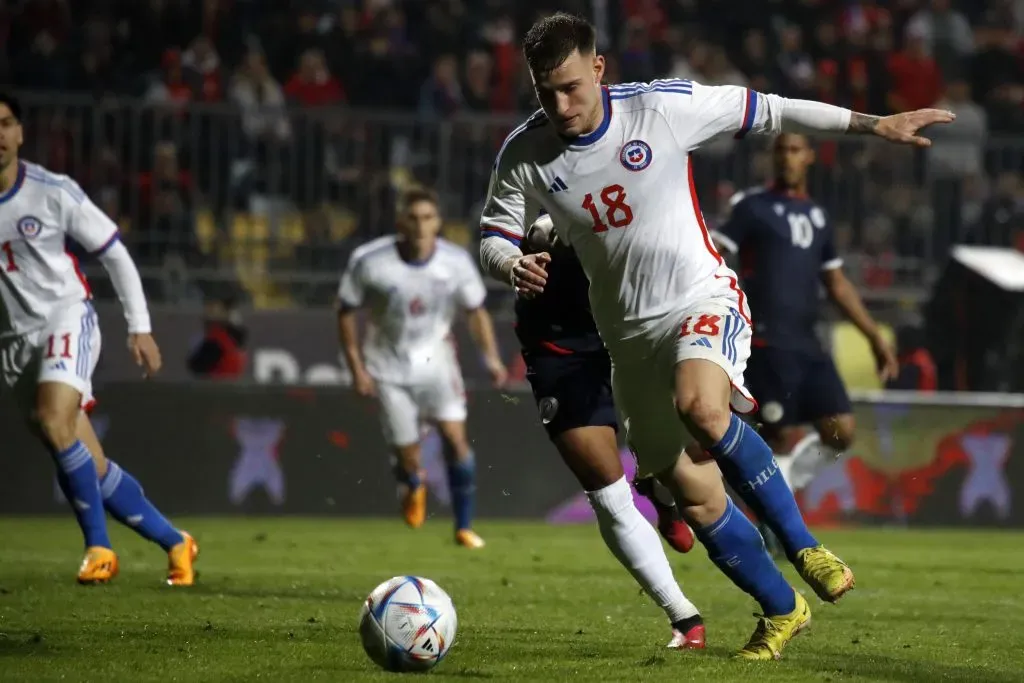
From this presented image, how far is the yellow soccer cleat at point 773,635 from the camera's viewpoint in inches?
239

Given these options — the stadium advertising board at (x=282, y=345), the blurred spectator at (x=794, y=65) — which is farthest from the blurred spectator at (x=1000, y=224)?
the stadium advertising board at (x=282, y=345)

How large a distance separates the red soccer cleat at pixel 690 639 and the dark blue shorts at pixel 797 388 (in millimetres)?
4429

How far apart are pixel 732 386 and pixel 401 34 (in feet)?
44.6

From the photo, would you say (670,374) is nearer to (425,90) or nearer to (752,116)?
(752,116)

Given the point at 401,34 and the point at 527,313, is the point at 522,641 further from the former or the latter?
the point at 401,34

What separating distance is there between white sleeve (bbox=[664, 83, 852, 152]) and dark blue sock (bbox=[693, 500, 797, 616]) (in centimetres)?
139

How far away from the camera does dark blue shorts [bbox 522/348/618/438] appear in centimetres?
684

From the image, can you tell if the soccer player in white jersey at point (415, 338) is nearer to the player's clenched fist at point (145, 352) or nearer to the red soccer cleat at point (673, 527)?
the player's clenched fist at point (145, 352)

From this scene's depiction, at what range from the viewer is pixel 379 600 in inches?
232

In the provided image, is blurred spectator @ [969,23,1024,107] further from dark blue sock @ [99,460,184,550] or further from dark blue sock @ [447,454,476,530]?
dark blue sock @ [99,460,184,550]

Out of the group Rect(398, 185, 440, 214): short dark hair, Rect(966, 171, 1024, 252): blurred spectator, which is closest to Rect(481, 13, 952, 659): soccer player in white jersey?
Rect(398, 185, 440, 214): short dark hair

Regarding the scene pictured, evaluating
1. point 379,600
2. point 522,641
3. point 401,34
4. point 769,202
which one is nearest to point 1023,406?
point 769,202

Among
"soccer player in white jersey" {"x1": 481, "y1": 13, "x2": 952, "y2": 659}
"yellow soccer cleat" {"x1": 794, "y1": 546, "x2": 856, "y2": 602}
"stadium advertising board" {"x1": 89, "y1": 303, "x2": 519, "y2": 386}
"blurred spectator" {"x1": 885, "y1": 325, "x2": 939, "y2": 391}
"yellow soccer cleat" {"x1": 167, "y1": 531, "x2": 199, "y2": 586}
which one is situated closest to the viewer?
"yellow soccer cleat" {"x1": 794, "y1": 546, "x2": 856, "y2": 602}

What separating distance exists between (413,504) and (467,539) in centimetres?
91
